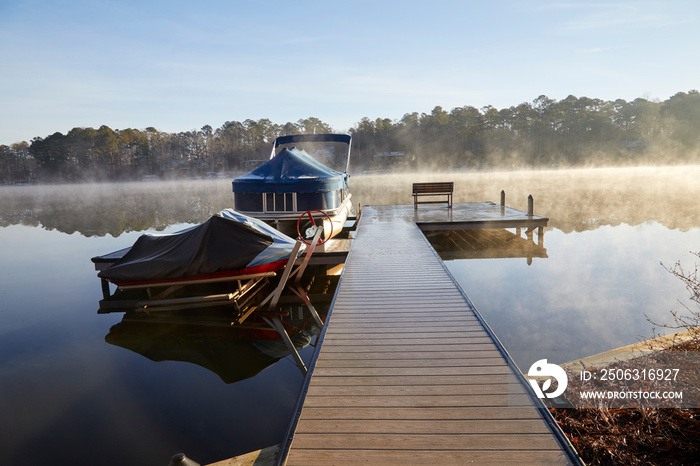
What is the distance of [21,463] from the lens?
12.3 ft

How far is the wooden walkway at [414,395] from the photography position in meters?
2.43

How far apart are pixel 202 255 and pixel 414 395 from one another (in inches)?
191

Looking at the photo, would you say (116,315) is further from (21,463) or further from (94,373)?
(21,463)

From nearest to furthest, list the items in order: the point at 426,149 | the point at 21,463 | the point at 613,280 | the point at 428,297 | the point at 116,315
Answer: the point at 21,463
the point at 428,297
the point at 116,315
the point at 613,280
the point at 426,149

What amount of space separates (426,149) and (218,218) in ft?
235

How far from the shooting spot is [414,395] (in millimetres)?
3018

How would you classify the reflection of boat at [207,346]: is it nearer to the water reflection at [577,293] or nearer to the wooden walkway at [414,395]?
the wooden walkway at [414,395]

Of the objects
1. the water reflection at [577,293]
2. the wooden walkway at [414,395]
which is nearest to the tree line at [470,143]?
the water reflection at [577,293]

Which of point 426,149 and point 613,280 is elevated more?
point 426,149

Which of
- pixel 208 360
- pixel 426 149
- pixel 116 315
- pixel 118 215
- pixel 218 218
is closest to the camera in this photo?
pixel 208 360

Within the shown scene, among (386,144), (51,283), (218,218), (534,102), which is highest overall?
(534,102)

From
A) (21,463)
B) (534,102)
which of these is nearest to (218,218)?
(21,463)

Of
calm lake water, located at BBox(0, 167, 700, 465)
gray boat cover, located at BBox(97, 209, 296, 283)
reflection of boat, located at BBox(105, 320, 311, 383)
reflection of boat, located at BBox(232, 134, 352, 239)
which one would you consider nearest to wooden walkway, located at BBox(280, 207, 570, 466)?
calm lake water, located at BBox(0, 167, 700, 465)

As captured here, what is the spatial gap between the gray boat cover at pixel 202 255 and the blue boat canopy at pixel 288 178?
11.2ft
